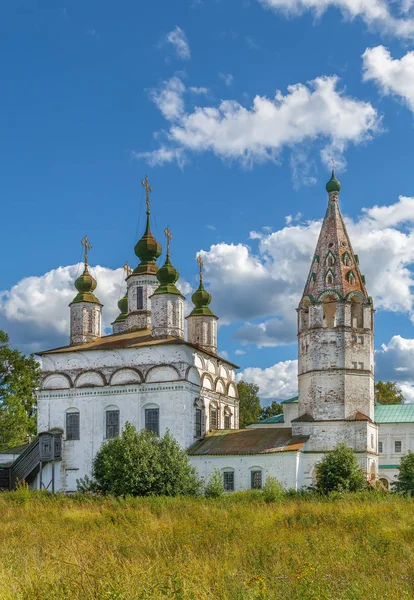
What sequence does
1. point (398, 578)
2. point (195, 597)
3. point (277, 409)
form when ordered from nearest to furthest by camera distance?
point (195, 597), point (398, 578), point (277, 409)

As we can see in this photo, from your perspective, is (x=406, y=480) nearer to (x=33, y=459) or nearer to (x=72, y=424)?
(x=72, y=424)

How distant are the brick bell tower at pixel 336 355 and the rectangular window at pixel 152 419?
569 centimetres

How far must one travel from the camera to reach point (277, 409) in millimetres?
58469

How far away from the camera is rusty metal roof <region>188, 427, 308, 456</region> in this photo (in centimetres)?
2914

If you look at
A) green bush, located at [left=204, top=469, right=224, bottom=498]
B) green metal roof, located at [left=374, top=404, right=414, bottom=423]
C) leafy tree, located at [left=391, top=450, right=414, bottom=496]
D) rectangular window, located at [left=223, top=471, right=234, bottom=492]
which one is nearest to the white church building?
rectangular window, located at [left=223, top=471, right=234, bottom=492]

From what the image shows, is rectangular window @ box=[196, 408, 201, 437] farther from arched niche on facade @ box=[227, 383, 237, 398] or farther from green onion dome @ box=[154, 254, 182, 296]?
green onion dome @ box=[154, 254, 182, 296]

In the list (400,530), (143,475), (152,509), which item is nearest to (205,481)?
(143,475)

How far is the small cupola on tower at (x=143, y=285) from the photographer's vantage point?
3616 cm

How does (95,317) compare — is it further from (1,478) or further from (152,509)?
(152,509)

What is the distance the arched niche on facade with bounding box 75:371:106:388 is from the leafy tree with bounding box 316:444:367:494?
34.0ft

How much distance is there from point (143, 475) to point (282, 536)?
540 inches

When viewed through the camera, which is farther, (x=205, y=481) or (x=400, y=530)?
(x=205, y=481)

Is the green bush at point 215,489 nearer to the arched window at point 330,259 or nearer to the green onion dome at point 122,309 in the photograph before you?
the arched window at point 330,259

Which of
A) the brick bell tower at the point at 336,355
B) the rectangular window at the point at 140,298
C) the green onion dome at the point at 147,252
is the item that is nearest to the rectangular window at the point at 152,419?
the brick bell tower at the point at 336,355
